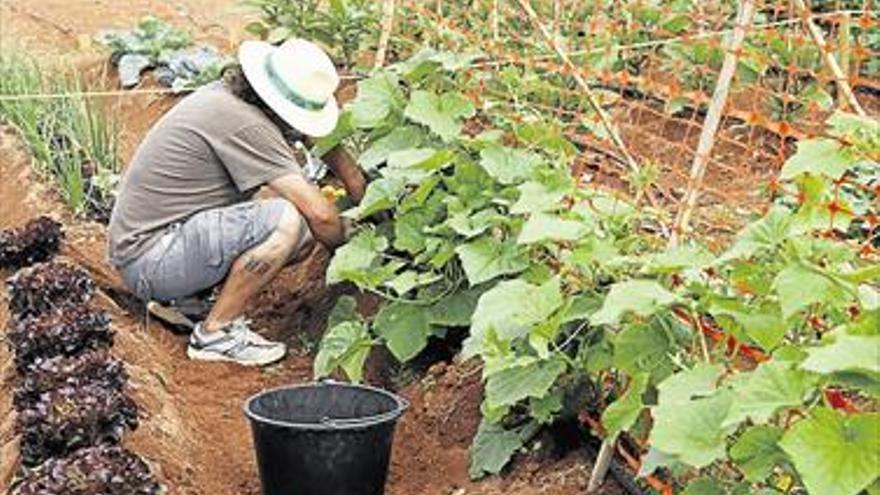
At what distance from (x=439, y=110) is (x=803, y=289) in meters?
2.56

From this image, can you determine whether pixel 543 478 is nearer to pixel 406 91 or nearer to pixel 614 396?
pixel 614 396

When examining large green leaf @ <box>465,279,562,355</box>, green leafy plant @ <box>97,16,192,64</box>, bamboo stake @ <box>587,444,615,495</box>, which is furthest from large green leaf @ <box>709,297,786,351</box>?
green leafy plant @ <box>97,16,192,64</box>

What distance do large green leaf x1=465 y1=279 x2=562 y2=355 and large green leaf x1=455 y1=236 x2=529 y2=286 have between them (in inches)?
19.0

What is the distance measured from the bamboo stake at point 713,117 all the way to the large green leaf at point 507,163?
0.77m

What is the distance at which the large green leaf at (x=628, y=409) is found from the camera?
3.57 metres

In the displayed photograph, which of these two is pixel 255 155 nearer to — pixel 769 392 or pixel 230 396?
pixel 230 396

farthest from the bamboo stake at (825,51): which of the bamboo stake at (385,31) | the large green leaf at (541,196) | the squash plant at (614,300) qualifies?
the bamboo stake at (385,31)

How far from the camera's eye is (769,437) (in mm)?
3053

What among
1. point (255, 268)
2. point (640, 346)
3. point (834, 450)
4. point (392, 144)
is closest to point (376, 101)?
point (392, 144)

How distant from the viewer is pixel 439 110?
17.7 ft

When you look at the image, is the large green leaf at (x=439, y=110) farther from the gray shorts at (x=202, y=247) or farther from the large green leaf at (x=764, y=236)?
the large green leaf at (x=764, y=236)

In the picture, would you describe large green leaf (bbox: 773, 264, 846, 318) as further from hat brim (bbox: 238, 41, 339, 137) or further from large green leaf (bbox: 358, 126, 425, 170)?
hat brim (bbox: 238, 41, 339, 137)

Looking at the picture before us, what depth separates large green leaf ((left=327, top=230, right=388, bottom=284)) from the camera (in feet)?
17.2

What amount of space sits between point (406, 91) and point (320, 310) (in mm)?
941
